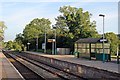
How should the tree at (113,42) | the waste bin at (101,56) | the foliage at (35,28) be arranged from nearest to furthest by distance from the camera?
the waste bin at (101,56) < the tree at (113,42) < the foliage at (35,28)

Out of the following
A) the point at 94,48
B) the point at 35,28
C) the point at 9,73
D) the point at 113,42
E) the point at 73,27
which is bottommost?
the point at 9,73

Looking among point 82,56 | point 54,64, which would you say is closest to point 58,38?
point 82,56

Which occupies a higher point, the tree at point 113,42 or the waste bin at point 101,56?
the tree at point 113,42

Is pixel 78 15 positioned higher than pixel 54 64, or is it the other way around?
pixel 78 15

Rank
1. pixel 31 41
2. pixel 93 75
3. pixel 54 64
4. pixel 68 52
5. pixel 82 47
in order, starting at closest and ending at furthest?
pixel 93 75 → pixel 54 64 → pixel 82 47 → pixel 68 52 → pixel 31 41

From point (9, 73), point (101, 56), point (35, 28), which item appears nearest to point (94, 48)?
point (101, 56)

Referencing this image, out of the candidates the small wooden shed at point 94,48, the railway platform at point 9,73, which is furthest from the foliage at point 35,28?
the railway platform at point 9,73

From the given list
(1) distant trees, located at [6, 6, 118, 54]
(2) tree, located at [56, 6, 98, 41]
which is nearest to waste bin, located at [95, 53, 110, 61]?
(1) distant trees, located at [6, 6, 118, 54]

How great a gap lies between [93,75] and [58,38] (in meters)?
70.0

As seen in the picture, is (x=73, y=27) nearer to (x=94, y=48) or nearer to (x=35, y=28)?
(x=94, y=48)

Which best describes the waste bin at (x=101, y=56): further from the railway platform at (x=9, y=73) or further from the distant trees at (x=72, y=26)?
the distant trees at (x=72, y=26)

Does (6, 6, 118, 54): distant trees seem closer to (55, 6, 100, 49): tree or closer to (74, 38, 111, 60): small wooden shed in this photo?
(55, 6, 100, 49): tree

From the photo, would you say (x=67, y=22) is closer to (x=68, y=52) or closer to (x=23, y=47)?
(x=68, y=52)

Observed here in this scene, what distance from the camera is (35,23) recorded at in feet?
494
